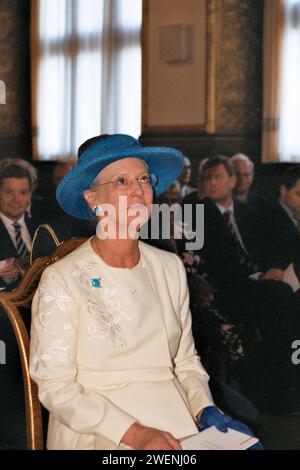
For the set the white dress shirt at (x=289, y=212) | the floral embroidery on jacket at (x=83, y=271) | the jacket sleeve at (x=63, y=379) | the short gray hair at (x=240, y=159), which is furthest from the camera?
the short gray hair at (x=240, y=159)

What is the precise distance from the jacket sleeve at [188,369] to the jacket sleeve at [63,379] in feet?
0.82

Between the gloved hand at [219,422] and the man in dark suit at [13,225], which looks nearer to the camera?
the gloved hand at [219,422]

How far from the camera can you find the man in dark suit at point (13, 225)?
4.44 metres

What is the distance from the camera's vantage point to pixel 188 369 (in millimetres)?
2105

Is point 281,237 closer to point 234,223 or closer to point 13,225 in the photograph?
point 234,223

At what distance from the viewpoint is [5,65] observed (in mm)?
5285

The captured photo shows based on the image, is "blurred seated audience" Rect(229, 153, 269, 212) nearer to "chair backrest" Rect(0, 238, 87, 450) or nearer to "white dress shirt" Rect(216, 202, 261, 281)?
"white dress shirt" Rect(216, 202, 261, 281)

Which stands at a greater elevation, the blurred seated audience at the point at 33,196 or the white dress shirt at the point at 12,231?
the blurred seated audience at the point at 33,196

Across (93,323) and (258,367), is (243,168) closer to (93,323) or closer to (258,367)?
(258,367)

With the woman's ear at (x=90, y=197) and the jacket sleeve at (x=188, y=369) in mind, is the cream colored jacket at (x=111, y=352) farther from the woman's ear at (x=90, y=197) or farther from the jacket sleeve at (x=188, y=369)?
the woman's ear at (x=90, y=197)

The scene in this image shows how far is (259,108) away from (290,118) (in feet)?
0.96

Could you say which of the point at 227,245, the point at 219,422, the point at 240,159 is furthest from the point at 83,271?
the point at 240,159

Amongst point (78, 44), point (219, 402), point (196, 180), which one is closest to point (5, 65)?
point (78, 44)

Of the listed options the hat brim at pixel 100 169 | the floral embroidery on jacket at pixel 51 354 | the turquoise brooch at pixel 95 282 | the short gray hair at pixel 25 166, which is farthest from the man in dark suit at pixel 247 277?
the floral embroidery on jacket at pixel 51 354
